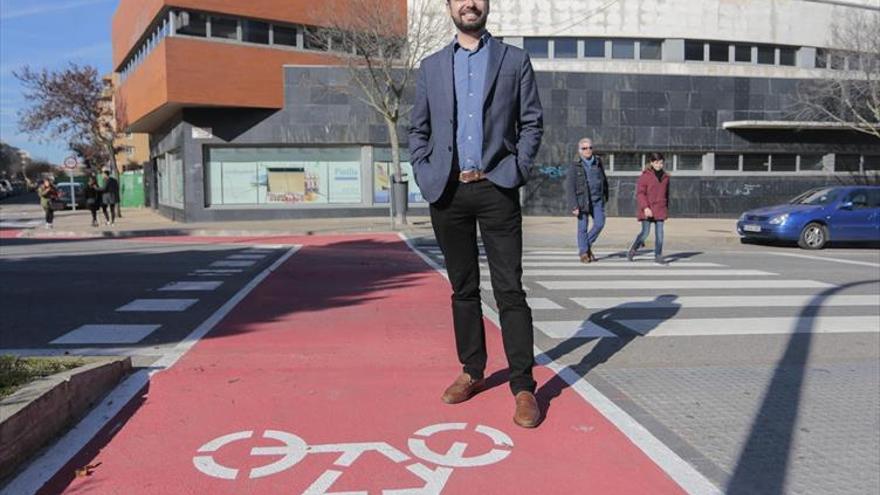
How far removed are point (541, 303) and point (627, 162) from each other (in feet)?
64.6

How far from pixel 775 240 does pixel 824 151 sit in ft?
43.1

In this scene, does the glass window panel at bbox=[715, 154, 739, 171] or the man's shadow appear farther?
the glass window panel at bbox=[715, 154, 739, 171]

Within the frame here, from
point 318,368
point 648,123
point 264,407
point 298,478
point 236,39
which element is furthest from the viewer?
point 648,123

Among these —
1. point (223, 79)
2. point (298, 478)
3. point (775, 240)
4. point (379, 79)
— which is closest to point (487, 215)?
point (298, 478)

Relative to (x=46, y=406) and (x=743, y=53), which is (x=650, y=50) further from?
(x=46, y=406)

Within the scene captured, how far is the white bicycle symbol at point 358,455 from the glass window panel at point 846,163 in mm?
28835

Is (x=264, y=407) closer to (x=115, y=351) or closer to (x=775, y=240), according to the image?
(x=115, y=351)

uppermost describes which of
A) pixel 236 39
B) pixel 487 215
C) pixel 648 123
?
pixel 236 39

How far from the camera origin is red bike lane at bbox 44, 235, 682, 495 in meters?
3.53

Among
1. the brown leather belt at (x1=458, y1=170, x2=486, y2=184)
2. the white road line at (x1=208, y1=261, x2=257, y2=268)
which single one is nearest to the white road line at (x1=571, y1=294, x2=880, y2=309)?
the brown leather belt at (x1=458, y1=170, x2=486, y2=184)

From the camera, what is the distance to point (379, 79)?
22562 millimetres

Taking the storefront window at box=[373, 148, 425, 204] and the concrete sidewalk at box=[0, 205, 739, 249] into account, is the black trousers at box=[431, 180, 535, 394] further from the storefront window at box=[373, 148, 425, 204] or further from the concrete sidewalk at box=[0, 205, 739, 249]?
the storefront window at box=[373, 148, 425, 204]

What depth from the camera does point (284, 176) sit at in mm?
25484

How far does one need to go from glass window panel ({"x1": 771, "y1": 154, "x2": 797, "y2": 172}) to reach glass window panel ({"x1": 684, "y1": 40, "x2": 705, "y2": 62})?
4.59 metres
